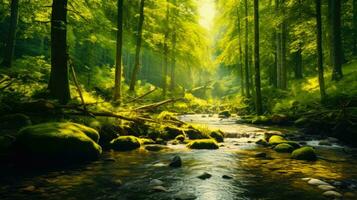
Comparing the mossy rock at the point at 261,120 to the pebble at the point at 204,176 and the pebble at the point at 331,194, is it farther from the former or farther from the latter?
the pebble at the point at 331,194

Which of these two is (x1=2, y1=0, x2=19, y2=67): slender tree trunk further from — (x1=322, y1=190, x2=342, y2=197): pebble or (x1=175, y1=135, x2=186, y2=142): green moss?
(x1=322, y1=190, x2=342, y2=197): pebble

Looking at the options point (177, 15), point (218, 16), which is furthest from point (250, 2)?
point (177, 15)

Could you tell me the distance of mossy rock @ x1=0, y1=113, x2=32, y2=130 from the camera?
341 inches

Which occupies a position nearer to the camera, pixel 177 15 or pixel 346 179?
pixel 346 179

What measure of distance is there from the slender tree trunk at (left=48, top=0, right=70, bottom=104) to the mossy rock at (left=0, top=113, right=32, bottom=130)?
72.7 inches

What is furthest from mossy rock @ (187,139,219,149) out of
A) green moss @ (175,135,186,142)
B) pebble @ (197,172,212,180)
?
pebble @ (197,172,212,180)

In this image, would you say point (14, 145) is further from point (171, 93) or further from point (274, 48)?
point (274, 48)

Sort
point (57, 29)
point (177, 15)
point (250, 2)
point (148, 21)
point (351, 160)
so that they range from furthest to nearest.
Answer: point (250, 2)
point (177, 15)
point (148, 21)
point (57, 29)
point (351, 160)

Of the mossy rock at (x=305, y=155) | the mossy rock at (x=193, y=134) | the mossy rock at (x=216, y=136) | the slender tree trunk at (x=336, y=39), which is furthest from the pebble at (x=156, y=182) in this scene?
the slender tree trunk at (x=336, y=39)

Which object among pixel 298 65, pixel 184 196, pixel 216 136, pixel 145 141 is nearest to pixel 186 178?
pixel 184 196

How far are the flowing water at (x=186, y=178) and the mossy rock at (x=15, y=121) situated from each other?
200 centimetres

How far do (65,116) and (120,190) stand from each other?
4.98 m

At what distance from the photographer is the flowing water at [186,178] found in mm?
5762

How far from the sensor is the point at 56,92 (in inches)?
428
